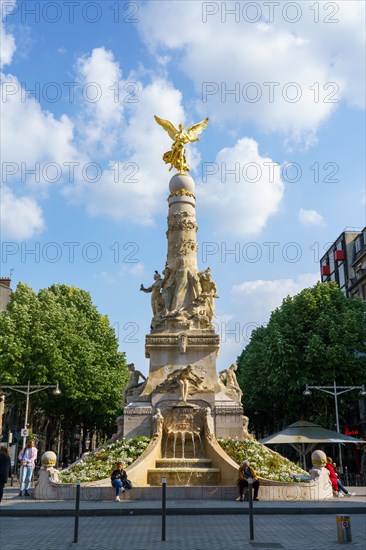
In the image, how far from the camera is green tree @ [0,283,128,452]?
3891 centimetres

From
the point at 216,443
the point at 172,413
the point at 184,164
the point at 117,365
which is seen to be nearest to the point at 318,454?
the point at 216,443

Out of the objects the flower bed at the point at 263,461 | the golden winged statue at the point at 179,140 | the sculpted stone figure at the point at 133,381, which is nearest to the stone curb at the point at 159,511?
the flower bed at the point at 263,461

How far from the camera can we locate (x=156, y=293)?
28.8 metres

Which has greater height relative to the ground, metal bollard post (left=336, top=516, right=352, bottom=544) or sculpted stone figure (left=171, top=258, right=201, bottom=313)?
sculpted stone figure (left=171, top=258, right=201, bottom=313)

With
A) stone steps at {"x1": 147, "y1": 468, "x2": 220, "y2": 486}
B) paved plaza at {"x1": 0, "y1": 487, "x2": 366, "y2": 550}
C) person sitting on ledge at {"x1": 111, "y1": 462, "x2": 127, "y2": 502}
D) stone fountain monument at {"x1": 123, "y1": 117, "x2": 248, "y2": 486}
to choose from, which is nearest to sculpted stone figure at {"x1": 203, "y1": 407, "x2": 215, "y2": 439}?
stone fountain monument at {"x1": 123, "y1": 117, "x2": 248, "y2": 486}

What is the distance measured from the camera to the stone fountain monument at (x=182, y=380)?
73.8ft

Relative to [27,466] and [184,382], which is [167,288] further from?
[27,466]

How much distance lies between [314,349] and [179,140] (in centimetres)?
1668

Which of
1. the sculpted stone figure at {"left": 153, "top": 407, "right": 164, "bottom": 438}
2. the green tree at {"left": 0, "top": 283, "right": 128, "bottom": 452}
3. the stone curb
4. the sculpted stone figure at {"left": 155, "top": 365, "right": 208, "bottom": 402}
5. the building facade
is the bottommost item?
the stone curb

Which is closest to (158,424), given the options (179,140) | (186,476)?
(186,476)

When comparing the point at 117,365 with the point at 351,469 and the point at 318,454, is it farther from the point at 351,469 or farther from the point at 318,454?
the point at 318,454

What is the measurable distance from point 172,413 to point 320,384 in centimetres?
1819

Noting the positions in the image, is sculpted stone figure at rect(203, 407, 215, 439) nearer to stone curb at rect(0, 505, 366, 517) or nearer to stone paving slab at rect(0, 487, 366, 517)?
stone paving slab at rect(0, 487, 366, 517)

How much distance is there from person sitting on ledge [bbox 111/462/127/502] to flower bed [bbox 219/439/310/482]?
4.83 m
